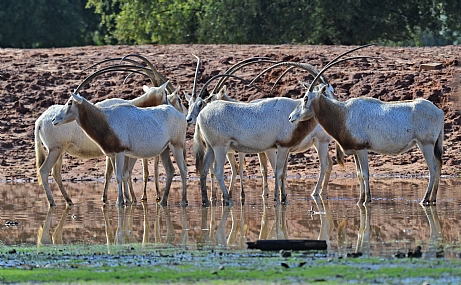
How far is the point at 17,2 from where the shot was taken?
42781 mm

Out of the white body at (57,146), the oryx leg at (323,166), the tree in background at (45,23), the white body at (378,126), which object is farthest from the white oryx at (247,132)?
the tree in background at (45,23)

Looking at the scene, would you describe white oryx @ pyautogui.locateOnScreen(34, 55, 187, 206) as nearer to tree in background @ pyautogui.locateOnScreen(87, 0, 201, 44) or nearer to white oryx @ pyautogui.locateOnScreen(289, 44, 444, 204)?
white oryx @ pyautogui.locateOnScreen(289, 44, 444, 204)

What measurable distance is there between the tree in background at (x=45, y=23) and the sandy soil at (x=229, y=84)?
13.0 metres

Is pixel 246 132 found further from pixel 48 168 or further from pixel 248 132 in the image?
pixel 48 168

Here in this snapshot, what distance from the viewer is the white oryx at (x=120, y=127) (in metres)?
15.1

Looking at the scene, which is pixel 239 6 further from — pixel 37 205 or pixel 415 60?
pixel 37 205

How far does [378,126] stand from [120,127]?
365 centimetres

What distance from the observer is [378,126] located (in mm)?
14914

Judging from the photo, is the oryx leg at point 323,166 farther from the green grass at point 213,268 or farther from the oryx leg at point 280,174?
the green grass at point 213,268

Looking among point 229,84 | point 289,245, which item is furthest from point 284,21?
point 289,245

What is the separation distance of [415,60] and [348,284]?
62.5 ft

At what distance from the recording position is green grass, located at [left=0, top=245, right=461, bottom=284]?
8.38 m

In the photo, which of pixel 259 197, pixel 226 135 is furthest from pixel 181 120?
pixel 259 197

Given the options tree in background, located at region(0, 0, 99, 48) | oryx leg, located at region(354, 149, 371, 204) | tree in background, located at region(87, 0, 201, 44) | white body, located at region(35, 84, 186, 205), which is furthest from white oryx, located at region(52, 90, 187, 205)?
tree in background, located at region(0, 0, 99, 48)
